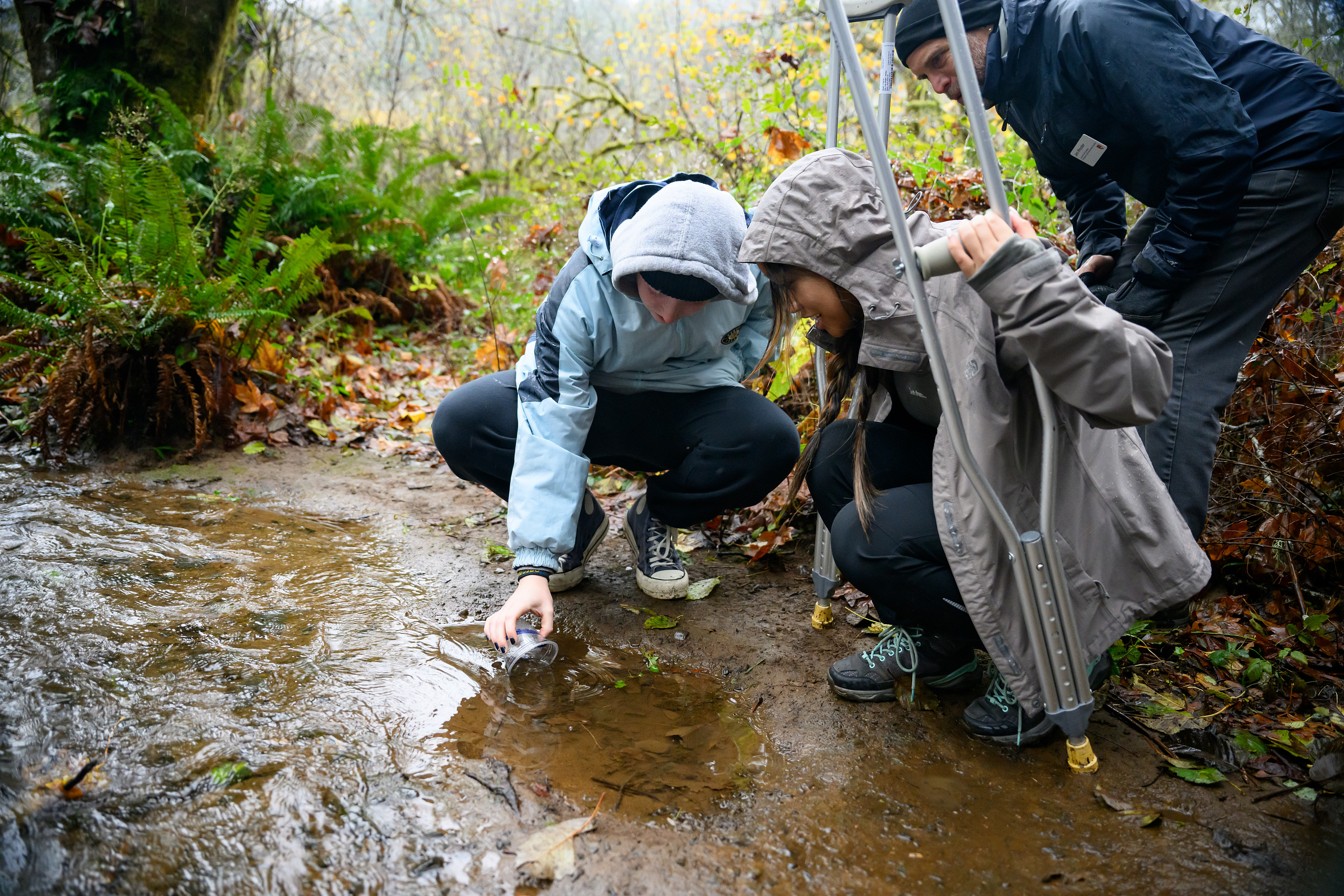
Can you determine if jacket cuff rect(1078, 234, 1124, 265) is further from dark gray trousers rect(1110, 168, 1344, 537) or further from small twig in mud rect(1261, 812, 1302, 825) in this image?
small twig in mud rect(1261, 812, 1302, 825)

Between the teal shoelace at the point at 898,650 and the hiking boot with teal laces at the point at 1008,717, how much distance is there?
172mm

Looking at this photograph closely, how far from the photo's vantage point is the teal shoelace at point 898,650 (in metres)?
2.18

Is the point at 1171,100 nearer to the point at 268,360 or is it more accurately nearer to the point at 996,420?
the point at 996,420

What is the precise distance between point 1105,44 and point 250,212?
3.79 m

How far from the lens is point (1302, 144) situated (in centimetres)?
205

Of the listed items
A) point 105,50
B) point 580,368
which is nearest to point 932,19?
point 580,368

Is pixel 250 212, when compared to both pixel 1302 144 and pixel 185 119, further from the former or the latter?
pixel 1302 144

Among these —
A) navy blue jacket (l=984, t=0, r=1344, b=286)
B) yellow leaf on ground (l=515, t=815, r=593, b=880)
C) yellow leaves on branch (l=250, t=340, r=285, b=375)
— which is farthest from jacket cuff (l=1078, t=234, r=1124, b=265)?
yellow leaves on branch (l=250, t=340, r=285, b=375)

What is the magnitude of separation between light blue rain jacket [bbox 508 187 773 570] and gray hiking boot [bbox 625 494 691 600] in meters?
0.42

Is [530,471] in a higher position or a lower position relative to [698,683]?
higher

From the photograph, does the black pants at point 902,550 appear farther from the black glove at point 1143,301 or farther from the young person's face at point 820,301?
the black glove at point 1143,301

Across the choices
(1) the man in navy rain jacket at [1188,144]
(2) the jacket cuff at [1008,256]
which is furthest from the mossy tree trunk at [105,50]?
(2) the jacket cuff at [1008,256]

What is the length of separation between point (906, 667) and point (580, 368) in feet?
4.04

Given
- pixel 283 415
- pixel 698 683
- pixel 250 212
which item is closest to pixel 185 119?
pixel 250 212
